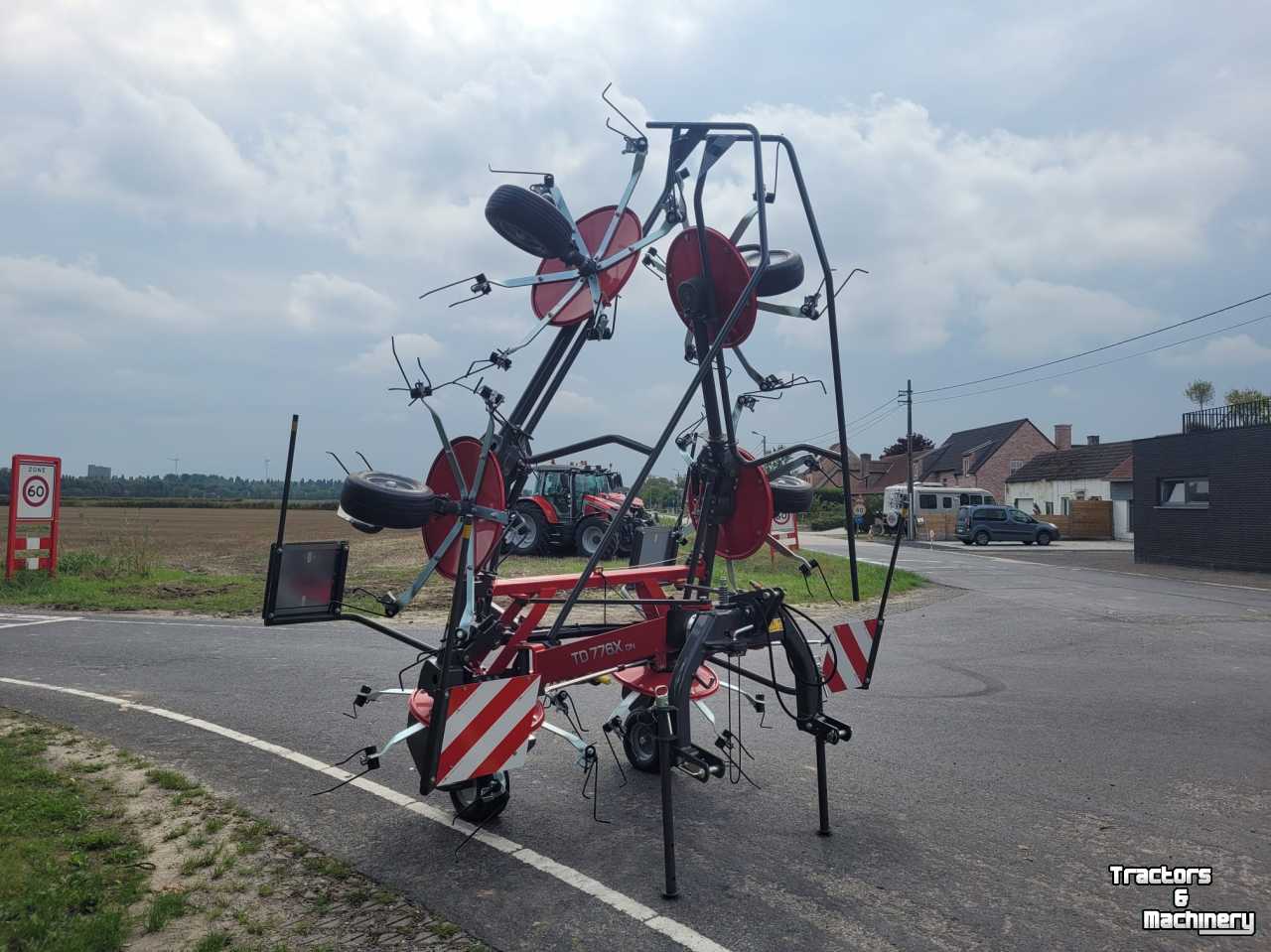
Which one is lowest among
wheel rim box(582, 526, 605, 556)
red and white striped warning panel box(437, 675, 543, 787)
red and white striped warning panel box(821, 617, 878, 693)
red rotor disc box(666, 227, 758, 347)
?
red and white striped warning panel box(437, 675, 543, 787)

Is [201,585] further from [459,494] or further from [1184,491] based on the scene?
[1184,491]

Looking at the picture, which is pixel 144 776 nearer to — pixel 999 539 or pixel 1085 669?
pixel 1085 669

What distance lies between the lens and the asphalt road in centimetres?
382

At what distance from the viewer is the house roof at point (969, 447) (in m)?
67.1

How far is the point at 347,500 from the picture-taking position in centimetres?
440

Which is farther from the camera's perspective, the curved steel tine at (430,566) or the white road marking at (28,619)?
the white road marking at (28,619)

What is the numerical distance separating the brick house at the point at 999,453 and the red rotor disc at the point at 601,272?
205 ft

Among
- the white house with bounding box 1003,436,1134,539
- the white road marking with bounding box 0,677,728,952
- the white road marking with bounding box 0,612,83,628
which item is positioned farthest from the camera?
the white house with bounding box 1003,436,1134,539

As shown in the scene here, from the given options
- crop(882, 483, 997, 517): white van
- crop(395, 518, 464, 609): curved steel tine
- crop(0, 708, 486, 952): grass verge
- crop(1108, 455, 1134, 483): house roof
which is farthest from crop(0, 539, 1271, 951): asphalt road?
crop(1108, 455, 1134, 483): house roof

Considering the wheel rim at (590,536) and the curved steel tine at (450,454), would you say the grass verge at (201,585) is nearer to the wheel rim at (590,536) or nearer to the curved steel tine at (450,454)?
the wheel rim at (590,536)

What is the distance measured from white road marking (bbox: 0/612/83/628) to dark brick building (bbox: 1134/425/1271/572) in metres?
27.9

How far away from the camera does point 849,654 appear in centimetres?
498

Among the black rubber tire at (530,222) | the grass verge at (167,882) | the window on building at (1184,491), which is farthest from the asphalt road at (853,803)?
the window on building at (1184,491)

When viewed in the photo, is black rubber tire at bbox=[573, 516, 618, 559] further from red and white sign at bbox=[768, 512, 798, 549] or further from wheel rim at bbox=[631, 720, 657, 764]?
wheel rim at bbox=[631, 720, 657, 764]
